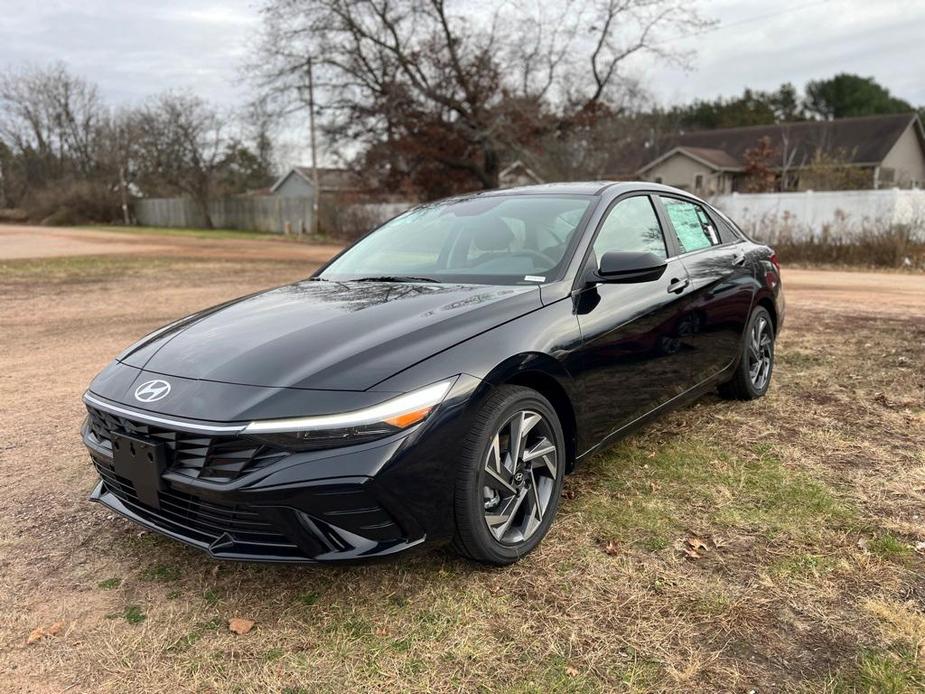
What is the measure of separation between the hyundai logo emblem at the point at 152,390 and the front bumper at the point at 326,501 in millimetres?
103

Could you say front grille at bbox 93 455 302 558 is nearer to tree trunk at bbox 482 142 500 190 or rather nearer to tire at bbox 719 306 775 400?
tire at bbox 719 306 775 400

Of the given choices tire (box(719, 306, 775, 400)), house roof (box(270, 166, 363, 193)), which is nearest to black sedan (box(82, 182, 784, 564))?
tire (box(719, 306, 775, 400))

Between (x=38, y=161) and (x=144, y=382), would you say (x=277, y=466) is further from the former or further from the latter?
(x=38, y=161)

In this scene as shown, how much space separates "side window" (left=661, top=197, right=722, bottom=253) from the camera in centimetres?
418

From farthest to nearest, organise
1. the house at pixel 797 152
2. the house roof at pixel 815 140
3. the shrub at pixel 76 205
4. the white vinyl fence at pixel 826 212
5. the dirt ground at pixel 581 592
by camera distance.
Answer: the shrub at pixel 76 205, the house roof at pixel 815 140, the house at pixel 797 152, the white vinyl fence at pixel 826 212, the dirt ground at pixel 581 592

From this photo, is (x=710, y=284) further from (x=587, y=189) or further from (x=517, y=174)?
(x=517, y=174)

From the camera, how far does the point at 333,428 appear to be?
2262 mm

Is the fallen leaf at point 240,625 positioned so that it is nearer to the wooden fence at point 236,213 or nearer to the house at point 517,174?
the house at point 517,174

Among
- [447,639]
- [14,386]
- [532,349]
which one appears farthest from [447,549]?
[14,386]

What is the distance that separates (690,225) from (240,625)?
347 cm

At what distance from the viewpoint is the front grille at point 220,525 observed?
7.61 feet

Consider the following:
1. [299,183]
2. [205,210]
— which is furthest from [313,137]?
[299,183]

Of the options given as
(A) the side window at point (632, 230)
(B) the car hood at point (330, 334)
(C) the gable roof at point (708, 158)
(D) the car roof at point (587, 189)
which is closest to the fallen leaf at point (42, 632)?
(B) the car hood at point (330, 334)

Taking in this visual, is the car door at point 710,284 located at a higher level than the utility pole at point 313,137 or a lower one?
lower
